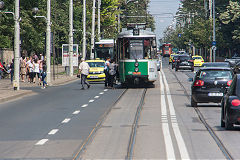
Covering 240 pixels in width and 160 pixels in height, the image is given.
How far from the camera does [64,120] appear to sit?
58.6 ft

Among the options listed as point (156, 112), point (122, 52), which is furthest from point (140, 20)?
point (156, 112)

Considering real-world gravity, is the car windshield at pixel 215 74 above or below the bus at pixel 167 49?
below

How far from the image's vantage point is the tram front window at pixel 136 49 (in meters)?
35.4

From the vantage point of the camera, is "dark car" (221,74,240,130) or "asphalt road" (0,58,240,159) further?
"dark car" (221,74,240,130)

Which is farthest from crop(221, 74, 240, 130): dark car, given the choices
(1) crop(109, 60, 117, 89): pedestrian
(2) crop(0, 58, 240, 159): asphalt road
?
(1) crop(109, 60, 117, 89): pedestrian

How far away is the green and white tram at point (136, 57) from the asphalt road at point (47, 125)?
26.6ft

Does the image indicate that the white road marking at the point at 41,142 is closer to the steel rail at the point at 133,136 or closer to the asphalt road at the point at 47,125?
the asphalt road at the point at 47,125

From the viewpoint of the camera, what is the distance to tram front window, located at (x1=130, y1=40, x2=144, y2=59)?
35.4 m

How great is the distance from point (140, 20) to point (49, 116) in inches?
5737

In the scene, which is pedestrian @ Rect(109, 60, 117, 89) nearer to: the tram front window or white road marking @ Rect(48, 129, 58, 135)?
the tram front window

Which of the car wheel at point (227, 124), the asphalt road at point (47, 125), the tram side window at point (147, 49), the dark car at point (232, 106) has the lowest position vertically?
the asphalt road at point (47, 125)

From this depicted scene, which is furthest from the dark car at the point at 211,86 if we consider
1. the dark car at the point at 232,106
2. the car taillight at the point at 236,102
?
the car taillight at the point at 236,102

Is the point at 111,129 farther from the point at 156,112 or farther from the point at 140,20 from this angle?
the point at 140,20

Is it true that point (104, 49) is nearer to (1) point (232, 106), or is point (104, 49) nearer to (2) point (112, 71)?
(2) point (112, 71)
